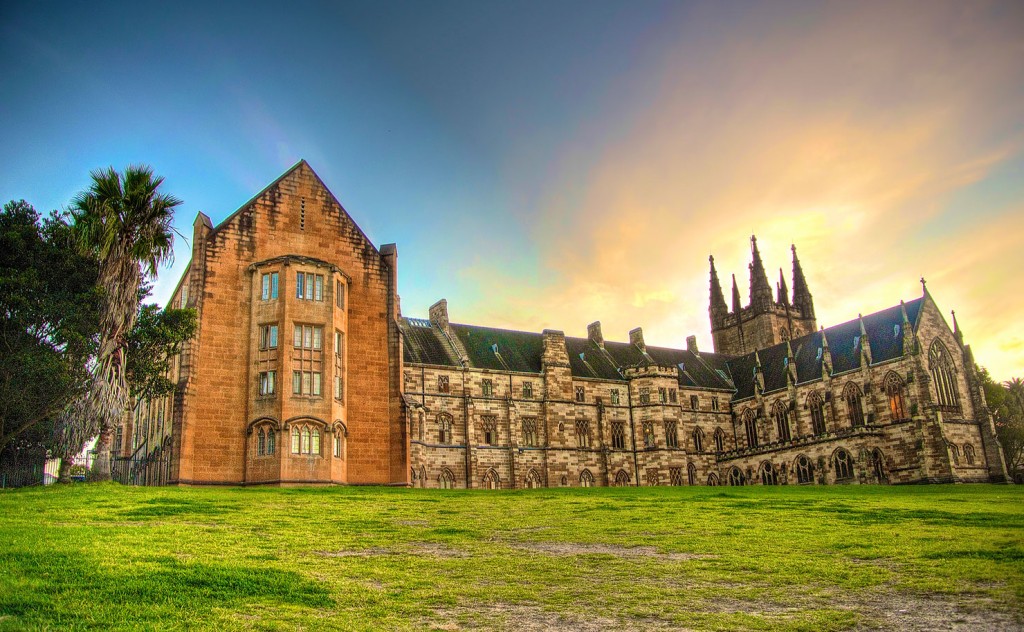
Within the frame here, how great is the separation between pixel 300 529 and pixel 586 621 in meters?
11.3

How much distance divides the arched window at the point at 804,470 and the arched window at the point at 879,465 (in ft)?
17.3

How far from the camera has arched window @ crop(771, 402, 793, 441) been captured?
74.2 m

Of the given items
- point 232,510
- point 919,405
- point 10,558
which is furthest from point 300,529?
point 919,405

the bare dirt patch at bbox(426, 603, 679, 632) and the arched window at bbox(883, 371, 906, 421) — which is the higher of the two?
the arched window at bbox(883, 371, 906, 421)

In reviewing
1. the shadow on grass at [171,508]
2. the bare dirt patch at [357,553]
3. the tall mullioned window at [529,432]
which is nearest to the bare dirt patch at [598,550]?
the bare dirt patch at [357,553]

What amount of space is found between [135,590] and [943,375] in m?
67.2

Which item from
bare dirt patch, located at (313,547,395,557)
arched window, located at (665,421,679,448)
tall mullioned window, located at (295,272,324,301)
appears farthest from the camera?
arched window, located at (665,421,679,448)

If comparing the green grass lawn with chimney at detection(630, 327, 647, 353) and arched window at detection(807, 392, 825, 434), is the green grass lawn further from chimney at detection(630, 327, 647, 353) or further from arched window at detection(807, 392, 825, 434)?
chimney at detection(630, 327, 647, 353)

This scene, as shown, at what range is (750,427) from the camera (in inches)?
3100

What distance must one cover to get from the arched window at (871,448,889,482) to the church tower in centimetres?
2938

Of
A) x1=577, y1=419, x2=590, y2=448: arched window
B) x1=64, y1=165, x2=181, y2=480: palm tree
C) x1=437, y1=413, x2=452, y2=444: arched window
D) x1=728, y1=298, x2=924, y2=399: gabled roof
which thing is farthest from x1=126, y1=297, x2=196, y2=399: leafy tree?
x1=728, y1=298, x2=924, y2=399: gabled roof

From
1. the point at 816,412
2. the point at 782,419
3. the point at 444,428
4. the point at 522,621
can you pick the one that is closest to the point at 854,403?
the point at 816,412

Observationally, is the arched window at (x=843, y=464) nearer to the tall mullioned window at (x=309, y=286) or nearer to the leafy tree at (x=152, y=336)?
the tall mullioned window at (x=309, y=286)

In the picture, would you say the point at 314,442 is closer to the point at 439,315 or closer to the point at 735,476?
the point at 439,315
